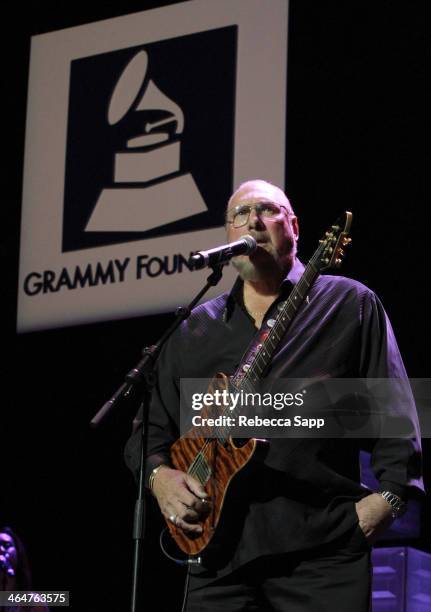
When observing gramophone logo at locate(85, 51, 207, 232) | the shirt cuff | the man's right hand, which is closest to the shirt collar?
the man's right hand

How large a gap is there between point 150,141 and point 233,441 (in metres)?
2.79

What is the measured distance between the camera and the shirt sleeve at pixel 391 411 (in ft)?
7.81

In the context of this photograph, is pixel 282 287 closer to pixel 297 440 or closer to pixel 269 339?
pixel 269 339

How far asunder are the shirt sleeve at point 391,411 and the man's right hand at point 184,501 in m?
0.47

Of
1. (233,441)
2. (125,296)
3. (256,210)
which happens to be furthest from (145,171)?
(233,441)

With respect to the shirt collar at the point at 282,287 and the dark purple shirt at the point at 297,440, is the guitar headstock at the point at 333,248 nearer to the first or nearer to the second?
the dark purple shirt at the point at 297,440

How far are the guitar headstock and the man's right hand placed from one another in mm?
701

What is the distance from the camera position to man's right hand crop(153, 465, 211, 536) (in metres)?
2.49

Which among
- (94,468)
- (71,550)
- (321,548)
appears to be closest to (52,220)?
(94,468)

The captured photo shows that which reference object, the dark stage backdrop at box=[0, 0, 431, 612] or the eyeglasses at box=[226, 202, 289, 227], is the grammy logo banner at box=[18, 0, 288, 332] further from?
the eyeglasses at box=[226, 202, 289, 227]

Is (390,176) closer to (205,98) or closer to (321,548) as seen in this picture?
(205,98)

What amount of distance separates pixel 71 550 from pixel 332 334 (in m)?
3.21

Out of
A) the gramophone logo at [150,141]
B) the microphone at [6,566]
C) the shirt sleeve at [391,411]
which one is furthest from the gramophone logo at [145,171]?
the shirt sleeve at [391,411]

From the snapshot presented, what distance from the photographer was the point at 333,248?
2.61m
